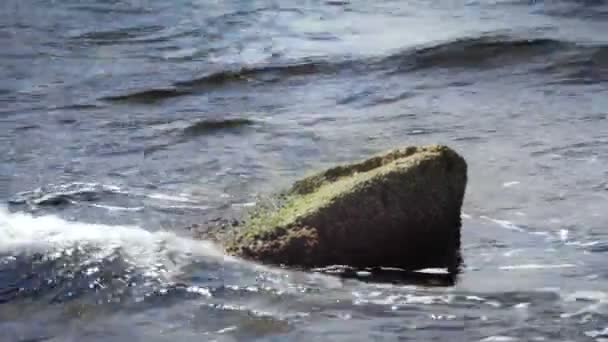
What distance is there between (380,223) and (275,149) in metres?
2.78

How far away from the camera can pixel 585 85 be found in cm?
1104

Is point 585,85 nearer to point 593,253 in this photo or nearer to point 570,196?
point 570,196

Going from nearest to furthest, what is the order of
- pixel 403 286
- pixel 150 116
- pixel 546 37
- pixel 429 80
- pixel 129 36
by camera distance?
pixel 403 286 < pixel 150 116 < pixel 429 80 < pixel 546 37 < pixel 129 36

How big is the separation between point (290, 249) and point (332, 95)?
184 inches

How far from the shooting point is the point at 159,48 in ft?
45.3

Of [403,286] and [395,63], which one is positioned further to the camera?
[395,63]

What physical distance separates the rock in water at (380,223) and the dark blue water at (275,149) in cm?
15

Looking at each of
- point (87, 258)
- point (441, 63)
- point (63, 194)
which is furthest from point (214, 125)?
point (87, 258)

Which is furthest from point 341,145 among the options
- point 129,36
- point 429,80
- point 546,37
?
point 129,36

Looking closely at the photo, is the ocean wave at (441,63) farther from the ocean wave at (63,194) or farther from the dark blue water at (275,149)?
the ocean wave at (63,194)

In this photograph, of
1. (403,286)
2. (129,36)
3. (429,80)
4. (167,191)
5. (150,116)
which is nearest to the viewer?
(403,286)

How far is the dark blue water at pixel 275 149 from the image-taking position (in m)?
6.19

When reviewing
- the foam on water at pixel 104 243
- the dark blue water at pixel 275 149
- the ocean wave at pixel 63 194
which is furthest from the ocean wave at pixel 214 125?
the foam on water at pixel 104 243

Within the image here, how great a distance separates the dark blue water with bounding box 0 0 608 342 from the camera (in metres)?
6.19
